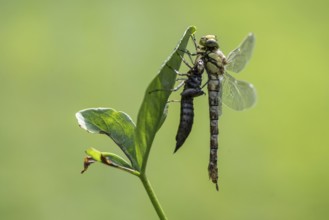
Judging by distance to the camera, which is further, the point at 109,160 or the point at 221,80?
the point at 221,80

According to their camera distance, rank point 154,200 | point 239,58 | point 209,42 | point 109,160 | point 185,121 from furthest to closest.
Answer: point 239,58
point 209,42
point 185,121
point 109,160
point 154,200

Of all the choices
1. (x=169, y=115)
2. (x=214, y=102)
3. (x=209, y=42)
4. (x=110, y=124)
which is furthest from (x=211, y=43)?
(x=169, y=115)

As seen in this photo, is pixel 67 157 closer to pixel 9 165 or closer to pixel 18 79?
pixel 9 165

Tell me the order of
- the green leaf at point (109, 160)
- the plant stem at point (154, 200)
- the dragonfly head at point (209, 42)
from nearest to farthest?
the plant stem at point (154, 200), the green leaf at point (109, 160), the dragonfly head at point (209, 42)

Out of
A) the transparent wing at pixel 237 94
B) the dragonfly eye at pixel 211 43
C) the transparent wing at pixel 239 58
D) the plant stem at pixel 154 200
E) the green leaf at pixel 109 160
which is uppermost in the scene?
the dragonfly eye at pixel 211 43

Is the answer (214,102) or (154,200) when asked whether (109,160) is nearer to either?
(154,200)

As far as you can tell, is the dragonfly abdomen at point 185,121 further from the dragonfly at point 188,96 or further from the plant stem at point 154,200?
the plant stem at point 154,200

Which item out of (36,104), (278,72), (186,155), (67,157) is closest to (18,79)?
(36,104)

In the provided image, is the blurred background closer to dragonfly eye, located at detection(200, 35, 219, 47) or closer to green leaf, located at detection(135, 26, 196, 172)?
dragonfly eye, located at detection(200, 35, 219, 47)

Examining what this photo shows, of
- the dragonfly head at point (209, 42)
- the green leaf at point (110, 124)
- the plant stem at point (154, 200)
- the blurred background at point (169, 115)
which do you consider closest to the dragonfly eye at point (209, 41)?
the dragonfly head at point (209, 42)
